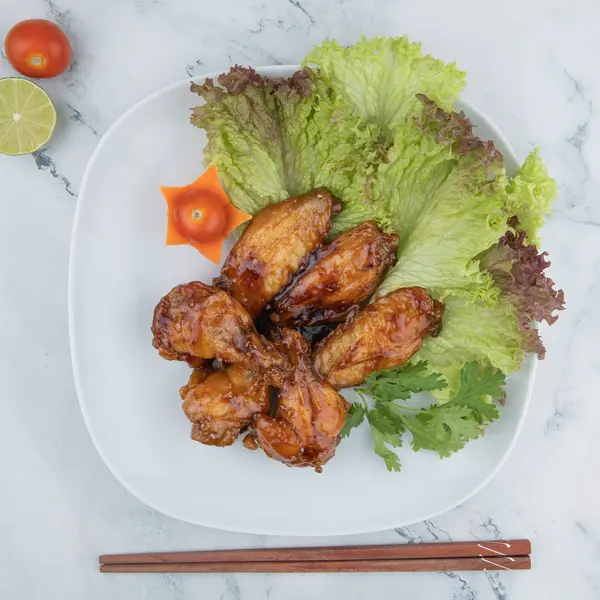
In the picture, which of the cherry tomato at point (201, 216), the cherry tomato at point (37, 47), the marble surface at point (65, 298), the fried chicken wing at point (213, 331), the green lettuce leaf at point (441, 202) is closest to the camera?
the green lettuce leaf at point (441, 202)

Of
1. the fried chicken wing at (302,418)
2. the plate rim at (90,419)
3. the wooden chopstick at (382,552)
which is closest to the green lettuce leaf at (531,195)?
the plate rim at (90,419)

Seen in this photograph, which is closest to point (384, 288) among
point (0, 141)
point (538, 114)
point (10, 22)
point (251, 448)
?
point (251, 448)

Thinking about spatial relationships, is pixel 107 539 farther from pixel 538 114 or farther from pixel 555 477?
pixel 538 114

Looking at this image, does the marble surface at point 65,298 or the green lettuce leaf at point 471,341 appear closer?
the green lettuce leaf at point 471,341

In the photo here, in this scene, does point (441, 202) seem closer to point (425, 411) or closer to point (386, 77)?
point (386, 77)

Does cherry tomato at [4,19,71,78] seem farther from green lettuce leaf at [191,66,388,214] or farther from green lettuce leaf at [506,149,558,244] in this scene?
green lettuce leaf at [506,149,558,244]

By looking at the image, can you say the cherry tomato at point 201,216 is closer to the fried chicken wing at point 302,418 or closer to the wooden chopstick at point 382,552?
the fried chicken wing at point 302,418

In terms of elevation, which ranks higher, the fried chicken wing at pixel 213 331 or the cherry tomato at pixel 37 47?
the cherry tomato at pixel 37 47
